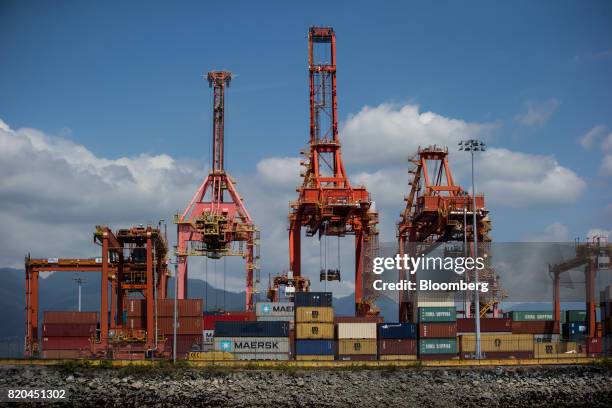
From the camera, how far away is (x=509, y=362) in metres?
70.8

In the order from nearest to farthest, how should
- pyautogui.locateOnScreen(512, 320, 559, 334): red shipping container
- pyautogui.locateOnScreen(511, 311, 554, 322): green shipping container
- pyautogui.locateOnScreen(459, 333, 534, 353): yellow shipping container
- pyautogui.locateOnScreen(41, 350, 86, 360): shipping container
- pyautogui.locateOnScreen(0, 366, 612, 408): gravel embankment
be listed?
→ 1. pyautogui.locateOnScreen(0, 366, 612, 408): gravel embankment
2. pyautogui.locateOnScreen(459, 333, 534, 353): yellow shipping container
3. pyautogui.locateOnScreen(41, 350, 86, 360): shipping container
4. pyautogui.locateOnScreen(512, 320, 559, 334): red shipping container
5. pyautogui.locateOnScreen(511, 311, 554, 322): green shipping container

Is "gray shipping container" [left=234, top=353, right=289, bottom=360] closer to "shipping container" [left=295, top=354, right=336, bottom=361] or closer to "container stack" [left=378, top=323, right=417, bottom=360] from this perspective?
"shipping container" [left=295, top=354, right=336, bottom=361]

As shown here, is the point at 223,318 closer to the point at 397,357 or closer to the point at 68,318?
the point at 68,318

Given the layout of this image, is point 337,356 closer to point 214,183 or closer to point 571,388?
point 571,388

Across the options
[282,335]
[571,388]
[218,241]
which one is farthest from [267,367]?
[218,241]

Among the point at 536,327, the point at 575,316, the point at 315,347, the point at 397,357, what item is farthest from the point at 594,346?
the point at 315,347

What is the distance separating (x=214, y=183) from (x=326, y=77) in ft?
75.8

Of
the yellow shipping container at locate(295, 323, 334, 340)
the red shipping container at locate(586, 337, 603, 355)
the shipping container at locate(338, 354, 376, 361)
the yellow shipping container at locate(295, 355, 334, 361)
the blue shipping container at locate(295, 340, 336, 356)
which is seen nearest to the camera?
the yellow shipping container at locate(295, 355, 334, 361)

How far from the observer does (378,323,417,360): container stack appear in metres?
72.6

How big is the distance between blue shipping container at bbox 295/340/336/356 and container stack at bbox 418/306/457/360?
24.8ft

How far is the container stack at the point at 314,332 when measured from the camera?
7169cm

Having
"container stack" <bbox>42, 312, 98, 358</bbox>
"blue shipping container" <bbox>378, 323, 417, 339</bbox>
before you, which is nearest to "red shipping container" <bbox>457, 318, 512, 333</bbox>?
"blue shipping container" <bbox>378, 323, 417, 339</bbox>

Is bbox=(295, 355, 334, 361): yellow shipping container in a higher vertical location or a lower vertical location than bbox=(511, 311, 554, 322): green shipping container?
lower

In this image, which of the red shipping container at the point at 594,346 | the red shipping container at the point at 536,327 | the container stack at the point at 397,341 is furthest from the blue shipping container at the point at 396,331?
the red shipping container at the point at 594,346
